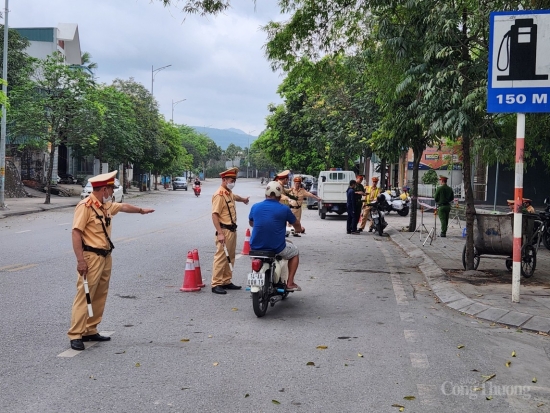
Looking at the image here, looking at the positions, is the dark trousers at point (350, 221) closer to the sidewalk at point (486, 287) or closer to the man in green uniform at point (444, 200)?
the man in green uniform at point (444, 200)

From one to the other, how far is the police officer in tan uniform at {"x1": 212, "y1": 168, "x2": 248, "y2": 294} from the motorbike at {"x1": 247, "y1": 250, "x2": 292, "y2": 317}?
123 centimetres

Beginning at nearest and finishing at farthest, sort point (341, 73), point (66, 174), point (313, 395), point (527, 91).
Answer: point (313, 395) → point (527, 91) → point (341, 73) → point (66, 174)

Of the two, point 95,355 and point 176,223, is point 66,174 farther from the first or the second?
point 95,355

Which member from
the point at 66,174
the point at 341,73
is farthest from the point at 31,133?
the point at 66,174

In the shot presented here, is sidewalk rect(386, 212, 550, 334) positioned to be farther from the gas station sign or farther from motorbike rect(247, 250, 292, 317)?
the gas station sign

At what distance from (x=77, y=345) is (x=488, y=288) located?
6.08m

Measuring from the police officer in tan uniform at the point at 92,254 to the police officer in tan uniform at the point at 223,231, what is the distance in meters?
2.74

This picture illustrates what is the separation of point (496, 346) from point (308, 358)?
2.00m

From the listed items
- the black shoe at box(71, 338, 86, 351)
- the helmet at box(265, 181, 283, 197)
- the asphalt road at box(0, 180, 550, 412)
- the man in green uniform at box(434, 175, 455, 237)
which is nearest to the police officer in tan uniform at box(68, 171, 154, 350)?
the black shoe at box(71, 338, 86, 351)

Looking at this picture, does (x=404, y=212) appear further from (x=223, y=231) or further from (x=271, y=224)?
(x=271, y=224)

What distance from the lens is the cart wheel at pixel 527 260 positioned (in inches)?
394

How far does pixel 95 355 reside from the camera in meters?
5.47

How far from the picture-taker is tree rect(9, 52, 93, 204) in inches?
1267

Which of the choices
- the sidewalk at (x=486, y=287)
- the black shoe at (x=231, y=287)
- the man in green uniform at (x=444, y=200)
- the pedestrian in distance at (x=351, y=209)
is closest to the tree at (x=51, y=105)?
the pedestrian in distance at (x=351, y=209)
